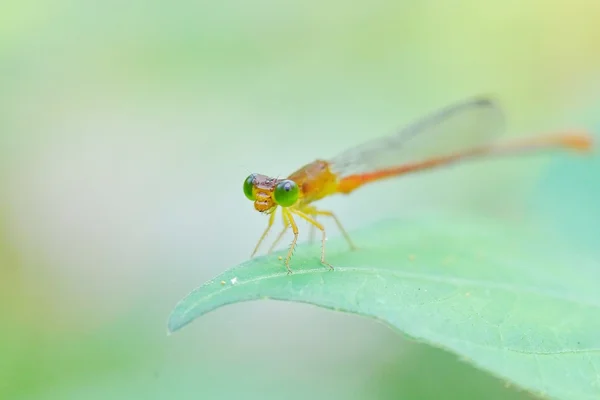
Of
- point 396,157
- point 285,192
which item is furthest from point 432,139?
point 285,192

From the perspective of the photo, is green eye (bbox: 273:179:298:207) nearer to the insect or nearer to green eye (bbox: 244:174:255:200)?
the insect

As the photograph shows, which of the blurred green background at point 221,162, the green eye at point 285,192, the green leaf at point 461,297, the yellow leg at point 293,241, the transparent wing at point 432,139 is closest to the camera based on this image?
the green leaf at point 461,297

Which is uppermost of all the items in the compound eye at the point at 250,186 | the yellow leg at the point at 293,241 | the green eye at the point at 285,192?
the compound eye at the point at 250,186

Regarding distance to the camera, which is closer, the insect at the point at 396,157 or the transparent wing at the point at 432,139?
the insect at the point at 396,157

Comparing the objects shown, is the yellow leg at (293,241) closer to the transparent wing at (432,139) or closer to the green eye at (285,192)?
the green eye at (285,192)

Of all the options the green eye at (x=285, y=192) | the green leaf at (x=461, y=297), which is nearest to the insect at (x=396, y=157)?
the green eye at (x=285, y=192)

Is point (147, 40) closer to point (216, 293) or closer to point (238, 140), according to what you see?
point (238, 140)

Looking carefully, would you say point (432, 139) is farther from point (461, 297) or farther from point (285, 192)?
point (461, 297)
